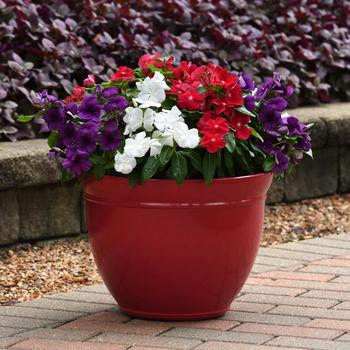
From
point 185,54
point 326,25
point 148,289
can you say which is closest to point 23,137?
point 185,54

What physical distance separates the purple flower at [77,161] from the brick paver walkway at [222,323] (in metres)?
0.59

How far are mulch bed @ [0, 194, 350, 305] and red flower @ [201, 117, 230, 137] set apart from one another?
1205 mm

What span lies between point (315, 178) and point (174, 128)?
2979 mm

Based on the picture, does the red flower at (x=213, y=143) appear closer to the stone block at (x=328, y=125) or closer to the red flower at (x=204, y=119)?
the red flower at (x=204, y=119)

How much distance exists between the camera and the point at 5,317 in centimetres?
424

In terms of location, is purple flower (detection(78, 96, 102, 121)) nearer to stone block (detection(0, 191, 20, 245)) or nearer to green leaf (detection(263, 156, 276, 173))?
green leaf (detection(263, 156, 276, 173))

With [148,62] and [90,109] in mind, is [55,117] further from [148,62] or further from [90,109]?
[148,62]

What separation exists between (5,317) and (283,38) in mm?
3607

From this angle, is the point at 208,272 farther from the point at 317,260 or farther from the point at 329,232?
the point at 329,232

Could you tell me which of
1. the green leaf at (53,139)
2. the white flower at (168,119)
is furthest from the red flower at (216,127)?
the green leaf at (53,139)

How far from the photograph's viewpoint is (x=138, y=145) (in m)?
3.89

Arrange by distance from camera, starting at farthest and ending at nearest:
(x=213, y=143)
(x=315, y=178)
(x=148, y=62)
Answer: (x=315, y=178)
(x=148, y=62)
(x=213, y=143)

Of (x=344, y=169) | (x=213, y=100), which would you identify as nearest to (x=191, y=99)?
(x=213, y=100)

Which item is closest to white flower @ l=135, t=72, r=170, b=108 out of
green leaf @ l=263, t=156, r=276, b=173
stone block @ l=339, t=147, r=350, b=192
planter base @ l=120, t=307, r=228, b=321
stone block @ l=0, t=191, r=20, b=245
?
green leaf @ l=263, t=156, r=276, b=173
